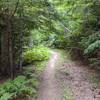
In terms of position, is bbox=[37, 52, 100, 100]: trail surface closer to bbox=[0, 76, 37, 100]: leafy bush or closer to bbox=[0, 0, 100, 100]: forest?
bbox=[0, 0, 100, 100]: forest

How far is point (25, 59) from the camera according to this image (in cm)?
1950

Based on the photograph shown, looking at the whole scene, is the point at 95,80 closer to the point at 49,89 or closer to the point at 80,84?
the point at 80,84

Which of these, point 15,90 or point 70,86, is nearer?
point 15,90

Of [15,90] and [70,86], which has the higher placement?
[15,90]

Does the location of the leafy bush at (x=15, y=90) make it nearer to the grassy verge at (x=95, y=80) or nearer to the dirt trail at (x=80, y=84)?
the dirt trail at (x=80, y=84)

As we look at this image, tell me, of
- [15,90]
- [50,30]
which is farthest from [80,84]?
[50,30]

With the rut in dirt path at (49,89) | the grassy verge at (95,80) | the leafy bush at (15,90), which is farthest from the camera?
the grassy verge at (95,80)

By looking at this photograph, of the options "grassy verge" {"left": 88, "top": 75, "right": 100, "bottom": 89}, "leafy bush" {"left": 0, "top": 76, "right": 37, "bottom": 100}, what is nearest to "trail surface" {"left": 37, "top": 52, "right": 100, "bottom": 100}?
"grassy verge" {"left": 88, "top": 75, "right": 100, "bottom": 89}

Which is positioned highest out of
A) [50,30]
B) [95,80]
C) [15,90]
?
[50,30]

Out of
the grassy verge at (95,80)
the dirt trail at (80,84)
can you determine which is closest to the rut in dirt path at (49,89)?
the dirt trail at (80,84)

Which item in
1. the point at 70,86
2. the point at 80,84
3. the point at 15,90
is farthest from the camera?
the point at 80,84

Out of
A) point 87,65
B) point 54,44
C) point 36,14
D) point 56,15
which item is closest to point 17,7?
point 36,14

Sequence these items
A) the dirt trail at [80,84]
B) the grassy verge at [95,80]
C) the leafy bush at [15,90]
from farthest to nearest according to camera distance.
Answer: the grassy verge at [95,80]
the dirt trail at [80,84]
the leafy bush at [15,90]

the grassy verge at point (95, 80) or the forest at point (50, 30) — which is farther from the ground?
the forest at point (50, 30)
